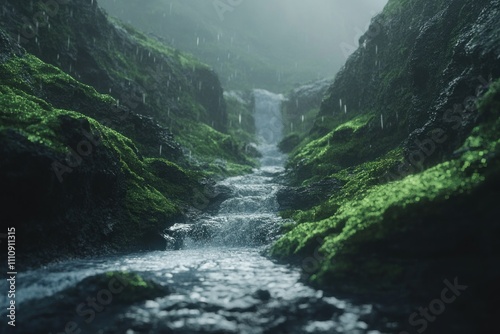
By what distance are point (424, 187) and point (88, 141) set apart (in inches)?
587

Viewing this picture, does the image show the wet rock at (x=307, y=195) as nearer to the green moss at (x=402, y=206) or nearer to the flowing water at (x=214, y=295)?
the flowing water at (x=214, y=295)

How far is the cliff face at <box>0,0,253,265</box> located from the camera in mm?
13414

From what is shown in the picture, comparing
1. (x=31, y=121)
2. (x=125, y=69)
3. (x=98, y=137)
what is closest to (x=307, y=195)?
(x=98, y=137)

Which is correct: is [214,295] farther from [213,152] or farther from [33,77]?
[213,152]

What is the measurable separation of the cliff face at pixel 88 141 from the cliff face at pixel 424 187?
8817mm

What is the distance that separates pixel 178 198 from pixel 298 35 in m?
190

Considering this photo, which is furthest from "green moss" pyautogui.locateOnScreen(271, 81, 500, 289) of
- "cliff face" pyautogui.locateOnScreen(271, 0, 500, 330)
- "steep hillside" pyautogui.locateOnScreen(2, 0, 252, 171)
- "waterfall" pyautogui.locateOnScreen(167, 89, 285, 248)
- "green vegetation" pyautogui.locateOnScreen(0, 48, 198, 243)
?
"steep hillside" pyautogui.locateOnScreen(2, 0, 252, 171)

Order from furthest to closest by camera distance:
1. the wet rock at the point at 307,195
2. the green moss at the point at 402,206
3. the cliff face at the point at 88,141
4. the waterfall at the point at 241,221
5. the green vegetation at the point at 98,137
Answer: the wet rock at the point at 307,195
the waterfall at the point at 241,221
the green vegetation at the point at 98,137
the cliff face at the point at 88,141
the green moss at the point at 402,206

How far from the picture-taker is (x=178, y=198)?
982 inches

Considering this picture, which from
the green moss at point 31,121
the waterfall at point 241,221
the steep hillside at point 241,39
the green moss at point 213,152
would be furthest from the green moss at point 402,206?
the steep hillside at point 241,39

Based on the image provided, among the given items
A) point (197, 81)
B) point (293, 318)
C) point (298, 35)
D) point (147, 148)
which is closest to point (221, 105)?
point (197, 81)

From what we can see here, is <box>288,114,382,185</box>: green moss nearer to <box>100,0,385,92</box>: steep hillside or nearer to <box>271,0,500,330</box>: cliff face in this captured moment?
<box>271,0,500,330</box>: cliff face

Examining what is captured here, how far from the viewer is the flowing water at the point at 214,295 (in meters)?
8.55

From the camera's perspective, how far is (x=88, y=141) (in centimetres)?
1669
